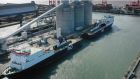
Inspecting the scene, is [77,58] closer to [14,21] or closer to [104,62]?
[104,62]

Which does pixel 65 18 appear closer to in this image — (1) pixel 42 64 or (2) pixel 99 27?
(2) pixel 99 27

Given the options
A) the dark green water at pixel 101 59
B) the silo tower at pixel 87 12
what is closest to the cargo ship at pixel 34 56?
the dark green water at pixel 101 59

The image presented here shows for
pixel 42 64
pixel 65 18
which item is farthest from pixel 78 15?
pixel 42 64

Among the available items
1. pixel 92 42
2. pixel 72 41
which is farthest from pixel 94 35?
pixel 72 41

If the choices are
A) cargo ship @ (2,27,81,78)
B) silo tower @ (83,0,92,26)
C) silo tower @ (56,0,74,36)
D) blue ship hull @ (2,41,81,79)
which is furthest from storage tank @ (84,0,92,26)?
cargo ship @ (2,27,81,78)

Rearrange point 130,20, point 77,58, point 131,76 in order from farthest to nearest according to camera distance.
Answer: point 130,20 < point 77,58 < point 131,76

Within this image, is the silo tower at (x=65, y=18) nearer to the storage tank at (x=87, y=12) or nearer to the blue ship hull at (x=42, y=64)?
the storage tank at (x=87, y=12)
